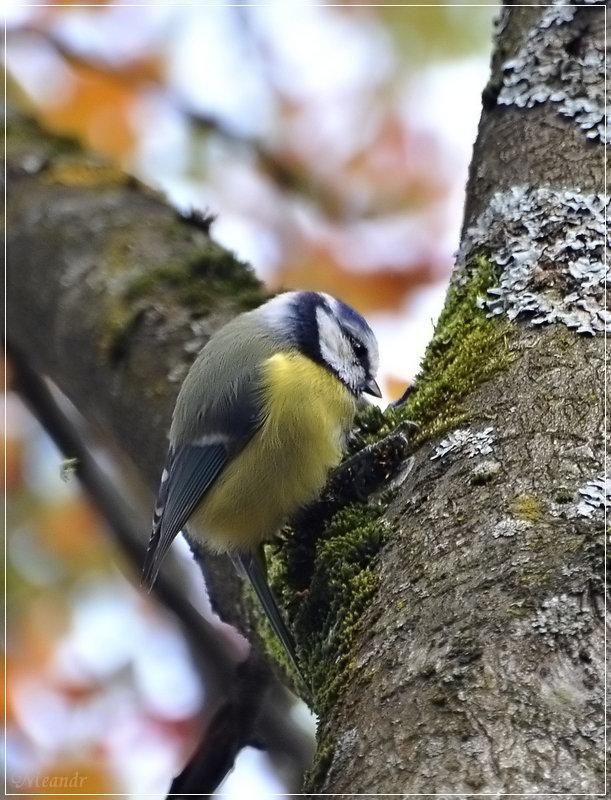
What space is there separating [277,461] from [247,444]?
0.24 ft

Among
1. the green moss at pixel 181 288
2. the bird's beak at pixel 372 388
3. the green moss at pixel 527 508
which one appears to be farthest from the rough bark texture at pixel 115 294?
the green moss at pixel 527 508

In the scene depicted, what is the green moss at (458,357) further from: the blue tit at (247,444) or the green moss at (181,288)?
the green moss at (181,288)

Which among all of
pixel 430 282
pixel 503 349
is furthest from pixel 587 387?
pixel 430 282

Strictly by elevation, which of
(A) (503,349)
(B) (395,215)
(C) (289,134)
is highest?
(C) (289,134)

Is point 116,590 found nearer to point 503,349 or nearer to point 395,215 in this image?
point 395,215

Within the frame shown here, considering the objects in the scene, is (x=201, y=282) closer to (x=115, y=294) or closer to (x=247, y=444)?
(x=115, y=294)

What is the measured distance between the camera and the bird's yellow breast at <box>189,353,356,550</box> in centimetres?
145

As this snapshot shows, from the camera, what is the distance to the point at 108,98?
290 cm

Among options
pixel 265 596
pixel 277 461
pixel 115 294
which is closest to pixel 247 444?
pixel 277 461

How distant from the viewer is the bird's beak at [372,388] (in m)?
1.86

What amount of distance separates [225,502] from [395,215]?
1649 millimetres

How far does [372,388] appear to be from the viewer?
188 cm

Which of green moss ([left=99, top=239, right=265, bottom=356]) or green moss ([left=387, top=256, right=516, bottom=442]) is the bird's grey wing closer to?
green moss ([left=99, top=239, right=265, bottom=356])

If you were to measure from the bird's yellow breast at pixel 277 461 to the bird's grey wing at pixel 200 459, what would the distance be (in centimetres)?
2
